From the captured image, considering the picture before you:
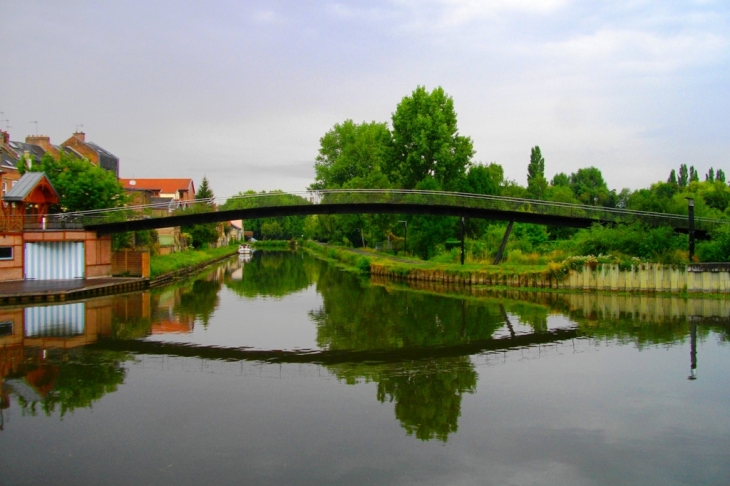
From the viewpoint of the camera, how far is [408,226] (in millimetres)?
53250

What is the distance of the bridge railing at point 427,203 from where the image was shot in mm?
33344

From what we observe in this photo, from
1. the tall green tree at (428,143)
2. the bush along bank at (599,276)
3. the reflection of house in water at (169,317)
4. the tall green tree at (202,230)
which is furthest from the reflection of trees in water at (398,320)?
the tall green tree at (202,230)

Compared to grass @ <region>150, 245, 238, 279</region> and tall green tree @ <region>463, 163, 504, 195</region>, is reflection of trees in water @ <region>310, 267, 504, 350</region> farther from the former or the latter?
tall green tree @ <region>463, 163, 504, 195</region>

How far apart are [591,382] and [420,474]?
650 cm

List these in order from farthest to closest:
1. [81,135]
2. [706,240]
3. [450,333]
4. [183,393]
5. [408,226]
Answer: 1. [81,135]
2. [408,226]
3. [706,240]
4. [450,333]
5. [183,393]

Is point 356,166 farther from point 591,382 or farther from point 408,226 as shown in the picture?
point 591,382

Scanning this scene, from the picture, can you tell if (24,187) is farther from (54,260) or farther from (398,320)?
(398,320)

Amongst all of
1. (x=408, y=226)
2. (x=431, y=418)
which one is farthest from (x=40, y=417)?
(x=408, y=226)

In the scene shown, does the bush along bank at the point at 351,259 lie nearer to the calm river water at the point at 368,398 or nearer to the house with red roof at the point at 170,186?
the house with red roof at the point at 170,186

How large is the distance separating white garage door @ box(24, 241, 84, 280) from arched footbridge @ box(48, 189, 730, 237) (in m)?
1.28

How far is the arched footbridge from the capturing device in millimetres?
33500

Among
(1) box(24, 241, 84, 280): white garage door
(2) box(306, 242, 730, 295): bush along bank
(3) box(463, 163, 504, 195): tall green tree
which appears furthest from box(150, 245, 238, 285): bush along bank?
(3) box(463, 163, 504, 195): tall green tree

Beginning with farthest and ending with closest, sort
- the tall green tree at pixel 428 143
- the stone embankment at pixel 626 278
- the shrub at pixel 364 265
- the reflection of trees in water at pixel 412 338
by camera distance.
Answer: the tall green tree at pixel 428 143
the shrub at pixel 364 265
the stone embankment at pixel 626 278
the reflection of trees in water at pixel 412 338

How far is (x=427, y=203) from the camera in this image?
34219 millimetres
